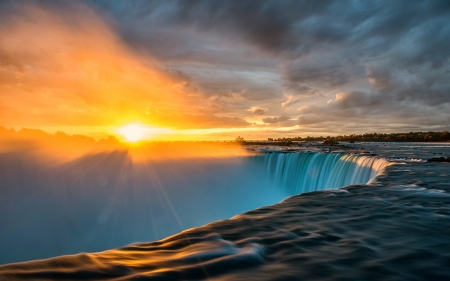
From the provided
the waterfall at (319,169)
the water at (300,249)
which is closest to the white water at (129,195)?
the waterfall at (319,169)

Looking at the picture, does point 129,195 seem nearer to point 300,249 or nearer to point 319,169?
point 319,169

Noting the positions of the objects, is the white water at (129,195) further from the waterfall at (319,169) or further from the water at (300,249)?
the water at (300,249)

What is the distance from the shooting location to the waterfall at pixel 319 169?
18547 millimetres

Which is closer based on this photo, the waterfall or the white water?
the waterfall

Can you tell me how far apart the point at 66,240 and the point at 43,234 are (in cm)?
307

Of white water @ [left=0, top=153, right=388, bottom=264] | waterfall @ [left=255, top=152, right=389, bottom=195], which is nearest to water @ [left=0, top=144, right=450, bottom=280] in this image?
waterfall @ [left=255, top=152, right=389, bottom=195]

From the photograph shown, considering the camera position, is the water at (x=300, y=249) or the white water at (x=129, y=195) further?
A: the white water at (x=129, y=195)

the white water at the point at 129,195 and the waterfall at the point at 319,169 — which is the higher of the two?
the waterfall at the point at 319,169

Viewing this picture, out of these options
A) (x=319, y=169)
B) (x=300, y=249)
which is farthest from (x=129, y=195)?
(x=300, y=249)

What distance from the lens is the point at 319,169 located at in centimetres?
2583

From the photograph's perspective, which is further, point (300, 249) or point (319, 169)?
point (319, 169)

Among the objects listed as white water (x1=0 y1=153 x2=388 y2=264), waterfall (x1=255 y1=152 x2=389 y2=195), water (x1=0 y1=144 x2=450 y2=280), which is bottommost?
white water (x1=0 y1=153 x2=388 y2=264)

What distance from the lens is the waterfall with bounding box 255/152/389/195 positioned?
18.5 m

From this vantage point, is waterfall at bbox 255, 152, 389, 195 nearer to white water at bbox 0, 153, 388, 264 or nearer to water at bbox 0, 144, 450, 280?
white water at bbox 0, 153, 388, 264
